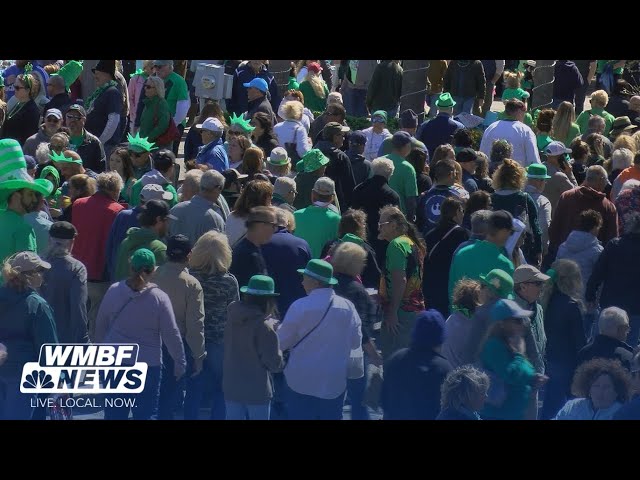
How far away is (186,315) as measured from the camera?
356 inches

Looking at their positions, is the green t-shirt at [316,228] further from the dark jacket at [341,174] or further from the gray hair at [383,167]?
the dark jacket at [341,174]

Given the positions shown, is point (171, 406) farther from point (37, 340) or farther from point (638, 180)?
point (638, 180)

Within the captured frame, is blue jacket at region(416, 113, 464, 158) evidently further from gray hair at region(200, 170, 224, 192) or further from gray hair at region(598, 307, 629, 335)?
gray hair at region(598, 307, 629, 335)

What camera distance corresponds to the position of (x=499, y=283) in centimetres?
889

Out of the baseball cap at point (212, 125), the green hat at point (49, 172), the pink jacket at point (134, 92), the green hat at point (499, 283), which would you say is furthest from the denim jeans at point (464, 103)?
the green hat at point (499, 283)

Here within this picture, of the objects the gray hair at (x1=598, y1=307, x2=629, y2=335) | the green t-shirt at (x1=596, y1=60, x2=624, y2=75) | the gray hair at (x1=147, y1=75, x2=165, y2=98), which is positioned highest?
the green t-shirt at (x1=596, y1=60, x2=624, y2=75)

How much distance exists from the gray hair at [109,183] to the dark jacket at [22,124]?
406cm

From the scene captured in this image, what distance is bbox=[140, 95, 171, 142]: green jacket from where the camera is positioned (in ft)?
46.4

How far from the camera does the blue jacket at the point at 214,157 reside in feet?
40.8

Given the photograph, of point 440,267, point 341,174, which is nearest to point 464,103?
point 341,174

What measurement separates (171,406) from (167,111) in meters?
5.48

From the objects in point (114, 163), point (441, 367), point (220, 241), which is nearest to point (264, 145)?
point (114, 163)

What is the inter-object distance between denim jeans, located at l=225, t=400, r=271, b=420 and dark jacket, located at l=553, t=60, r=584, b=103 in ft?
36.8

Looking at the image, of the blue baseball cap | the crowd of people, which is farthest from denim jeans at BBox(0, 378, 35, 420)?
the blue baseball cap
